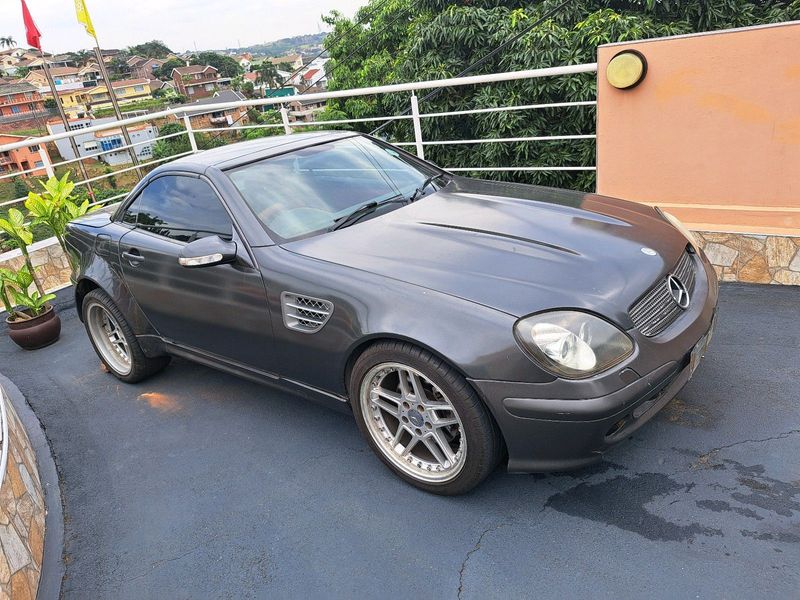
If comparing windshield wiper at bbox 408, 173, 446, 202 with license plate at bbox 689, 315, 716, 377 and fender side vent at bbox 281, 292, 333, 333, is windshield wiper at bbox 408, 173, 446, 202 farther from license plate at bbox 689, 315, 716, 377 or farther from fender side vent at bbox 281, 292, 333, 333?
license plate at bbox 689, 315, 716, 377

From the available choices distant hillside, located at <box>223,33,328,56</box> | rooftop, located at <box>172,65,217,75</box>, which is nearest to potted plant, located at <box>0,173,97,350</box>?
rooftop, located at <box>172,65,217,75</box>

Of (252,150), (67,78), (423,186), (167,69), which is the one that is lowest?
(423,186)

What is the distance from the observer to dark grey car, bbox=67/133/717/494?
2.35 meters

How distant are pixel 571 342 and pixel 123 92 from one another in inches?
4025

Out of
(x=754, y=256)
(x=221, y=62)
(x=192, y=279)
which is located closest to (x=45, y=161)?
(x=192, y=279)

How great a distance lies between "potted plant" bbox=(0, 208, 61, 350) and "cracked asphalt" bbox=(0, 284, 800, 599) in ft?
6.18

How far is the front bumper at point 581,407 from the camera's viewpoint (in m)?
2.28

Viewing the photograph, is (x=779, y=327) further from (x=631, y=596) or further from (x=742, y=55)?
(x=631, y=596)

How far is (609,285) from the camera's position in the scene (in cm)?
253

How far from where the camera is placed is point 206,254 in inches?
119

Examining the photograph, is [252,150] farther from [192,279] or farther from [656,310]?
[656,310]

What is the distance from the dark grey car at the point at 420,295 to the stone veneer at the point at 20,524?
1036 mm

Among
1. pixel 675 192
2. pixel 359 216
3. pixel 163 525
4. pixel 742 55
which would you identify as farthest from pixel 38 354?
pixel 742 55

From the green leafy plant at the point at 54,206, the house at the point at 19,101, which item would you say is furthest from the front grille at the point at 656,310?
the house at the point at 19,101
